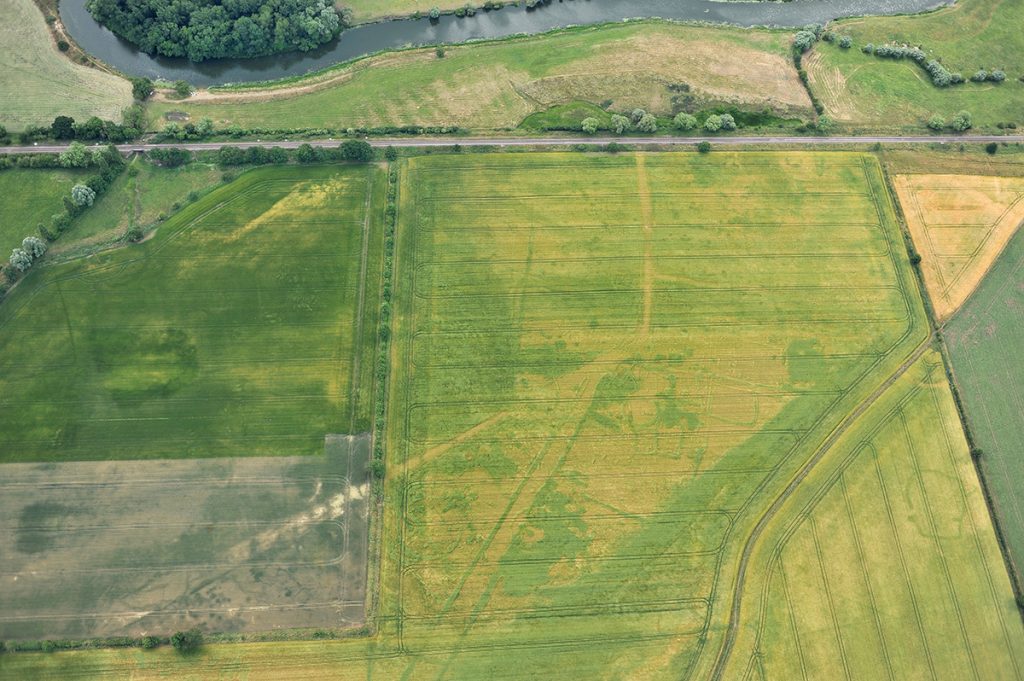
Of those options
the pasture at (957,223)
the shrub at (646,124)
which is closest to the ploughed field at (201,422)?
the shrub at (646,124)

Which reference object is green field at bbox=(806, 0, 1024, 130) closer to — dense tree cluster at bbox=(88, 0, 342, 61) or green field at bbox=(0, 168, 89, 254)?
dense tree cluster at bbox=(88, 0, 342, 61)

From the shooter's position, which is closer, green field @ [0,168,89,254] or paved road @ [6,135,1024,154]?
green field @ [0,168,89,254]

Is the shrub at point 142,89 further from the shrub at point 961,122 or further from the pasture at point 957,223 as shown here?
the shrub at point 961,122

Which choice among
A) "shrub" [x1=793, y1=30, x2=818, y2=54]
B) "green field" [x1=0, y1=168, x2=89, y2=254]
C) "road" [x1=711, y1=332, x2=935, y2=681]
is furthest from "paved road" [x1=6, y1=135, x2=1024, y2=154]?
"road" [x1=711, y1=332, x2=935, y2=681]

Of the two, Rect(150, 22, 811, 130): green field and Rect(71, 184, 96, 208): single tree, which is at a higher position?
Rect(150, 22, 811, 130): green field

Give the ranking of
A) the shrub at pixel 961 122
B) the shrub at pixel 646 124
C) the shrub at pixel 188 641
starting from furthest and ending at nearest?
the shrub at pixel 961 122 < the shrub at pixel 646 124 < the shrub at pixel 188 641

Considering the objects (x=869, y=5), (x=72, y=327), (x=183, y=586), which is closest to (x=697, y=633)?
(x=183, y=586)
